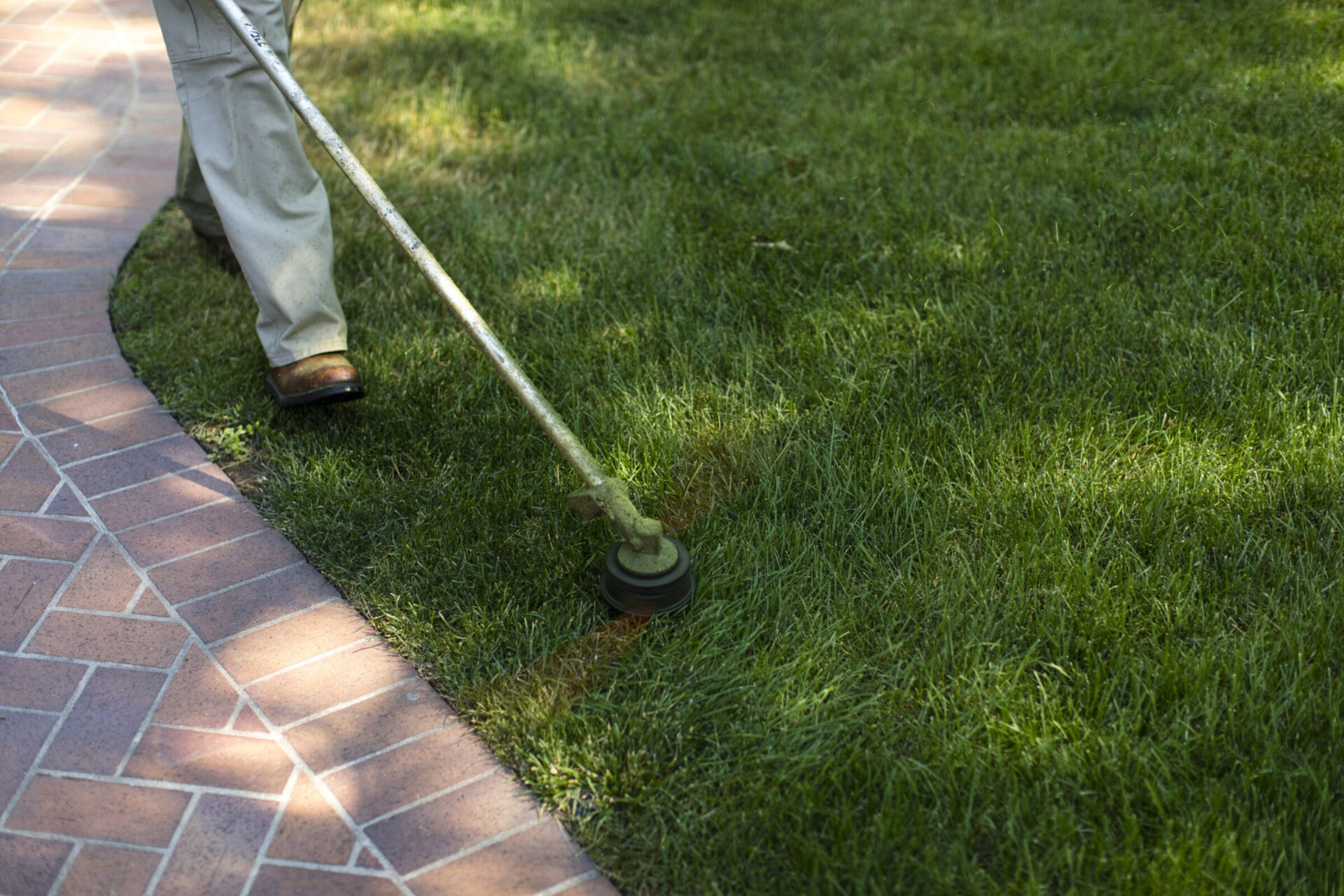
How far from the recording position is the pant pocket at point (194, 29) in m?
2.75

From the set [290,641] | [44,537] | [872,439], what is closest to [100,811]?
[290,641]

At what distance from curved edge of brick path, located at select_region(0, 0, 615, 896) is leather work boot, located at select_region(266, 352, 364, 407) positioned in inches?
10.6

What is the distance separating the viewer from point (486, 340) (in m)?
2.37

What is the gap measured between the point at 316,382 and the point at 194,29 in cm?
91

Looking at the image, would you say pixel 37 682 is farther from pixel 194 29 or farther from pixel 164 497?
pixel 194 29

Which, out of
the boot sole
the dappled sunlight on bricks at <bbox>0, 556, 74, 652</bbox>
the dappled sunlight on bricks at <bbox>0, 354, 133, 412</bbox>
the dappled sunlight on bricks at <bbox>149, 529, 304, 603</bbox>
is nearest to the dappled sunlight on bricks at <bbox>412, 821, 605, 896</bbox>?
the dappled sunlight on bricks at <bbox>149, 529, 304, 603</bbox>

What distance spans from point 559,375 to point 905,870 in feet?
5.48

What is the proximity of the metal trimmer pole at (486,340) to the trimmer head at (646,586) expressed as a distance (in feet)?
0.14

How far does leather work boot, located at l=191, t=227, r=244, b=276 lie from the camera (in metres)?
3.62

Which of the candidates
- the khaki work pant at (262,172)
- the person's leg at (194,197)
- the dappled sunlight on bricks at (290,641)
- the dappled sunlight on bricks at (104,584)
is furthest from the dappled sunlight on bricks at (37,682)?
the person's leg at (194,197)

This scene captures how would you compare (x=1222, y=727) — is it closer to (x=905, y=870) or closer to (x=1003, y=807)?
(x=1003, y=807)

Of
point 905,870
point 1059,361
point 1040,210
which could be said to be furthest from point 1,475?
point 1040,210

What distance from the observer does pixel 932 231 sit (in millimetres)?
3672

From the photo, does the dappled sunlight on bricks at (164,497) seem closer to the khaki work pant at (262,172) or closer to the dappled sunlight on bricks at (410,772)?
the khaki work pant at (262,172)
